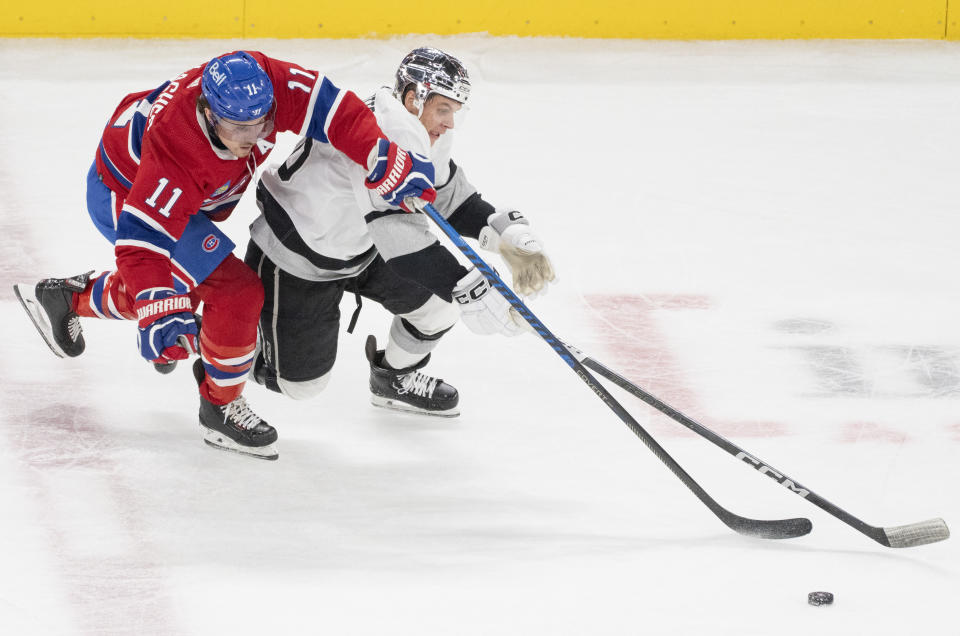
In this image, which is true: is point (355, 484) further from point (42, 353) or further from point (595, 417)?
point (42, 353)

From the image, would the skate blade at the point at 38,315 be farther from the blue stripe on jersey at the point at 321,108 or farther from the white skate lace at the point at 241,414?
the blue stripe on jersey at the point at 321,108

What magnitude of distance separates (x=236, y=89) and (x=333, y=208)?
41 centimetres

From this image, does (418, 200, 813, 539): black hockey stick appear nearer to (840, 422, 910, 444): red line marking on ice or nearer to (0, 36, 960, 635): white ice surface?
(0, 36, 960, 635): white ice surface

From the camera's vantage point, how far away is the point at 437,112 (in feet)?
9.28

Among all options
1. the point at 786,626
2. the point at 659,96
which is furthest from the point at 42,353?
the point at 659,96

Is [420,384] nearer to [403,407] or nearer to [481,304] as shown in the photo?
[403,407]

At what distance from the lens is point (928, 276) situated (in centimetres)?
408

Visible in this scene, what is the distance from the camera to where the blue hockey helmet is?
2.60 metres

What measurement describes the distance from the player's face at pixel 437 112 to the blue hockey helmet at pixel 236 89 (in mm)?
351

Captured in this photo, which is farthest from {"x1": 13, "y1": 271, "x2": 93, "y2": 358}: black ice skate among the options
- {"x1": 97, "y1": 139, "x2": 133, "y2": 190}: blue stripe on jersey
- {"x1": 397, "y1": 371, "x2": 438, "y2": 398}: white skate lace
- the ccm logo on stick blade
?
the ccm logo on stick blade

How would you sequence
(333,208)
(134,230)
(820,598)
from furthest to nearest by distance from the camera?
(333,208)
(134,230)
(820,598)

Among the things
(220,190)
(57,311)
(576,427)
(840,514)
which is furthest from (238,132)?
(840,514)

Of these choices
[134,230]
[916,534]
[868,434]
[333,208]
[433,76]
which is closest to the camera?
[916,534]

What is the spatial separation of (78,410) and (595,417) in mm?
1255
